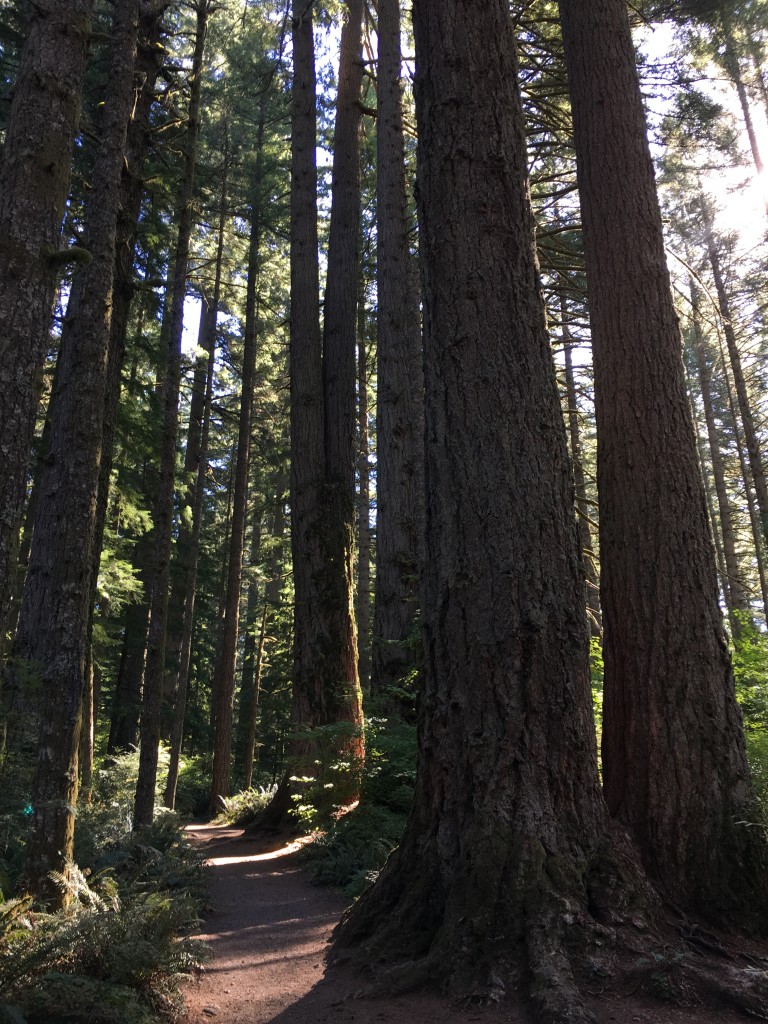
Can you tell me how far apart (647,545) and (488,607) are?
59.6 inches

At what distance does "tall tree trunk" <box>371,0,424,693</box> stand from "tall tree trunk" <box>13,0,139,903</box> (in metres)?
4.48

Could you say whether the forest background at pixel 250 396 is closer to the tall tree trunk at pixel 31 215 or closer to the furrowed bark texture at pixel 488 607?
the tall tree trunk at pixel 31 215

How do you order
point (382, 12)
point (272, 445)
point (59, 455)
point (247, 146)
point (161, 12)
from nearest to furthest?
point (59, 455), point (161, 12), point (382, 12), point (247, 146), point (272, 445)

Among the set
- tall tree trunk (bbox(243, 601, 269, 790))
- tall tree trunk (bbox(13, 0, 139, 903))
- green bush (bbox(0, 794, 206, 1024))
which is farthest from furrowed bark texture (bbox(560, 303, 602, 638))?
tall tree trunk (bbox(243, 601, 269, 790))

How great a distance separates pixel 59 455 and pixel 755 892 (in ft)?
22.5

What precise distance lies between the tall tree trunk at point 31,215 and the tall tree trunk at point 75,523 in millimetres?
980

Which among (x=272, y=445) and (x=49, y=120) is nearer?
(x=49, y=120)

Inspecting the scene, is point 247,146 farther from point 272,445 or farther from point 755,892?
point 755,892

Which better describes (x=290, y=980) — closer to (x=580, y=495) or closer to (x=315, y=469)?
(x=315, y=469)

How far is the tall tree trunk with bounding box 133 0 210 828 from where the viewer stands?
8.83 metres

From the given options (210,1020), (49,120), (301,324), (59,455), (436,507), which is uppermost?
(301,324)

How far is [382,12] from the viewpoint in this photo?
475 inches

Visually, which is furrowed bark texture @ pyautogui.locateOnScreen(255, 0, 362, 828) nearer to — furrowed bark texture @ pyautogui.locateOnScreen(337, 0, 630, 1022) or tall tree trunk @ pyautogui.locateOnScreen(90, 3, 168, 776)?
tall tree trunk @ pyautogui.locateOnScreen(90, 3, 168, 776)

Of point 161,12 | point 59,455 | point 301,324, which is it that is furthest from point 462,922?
point 161,12
